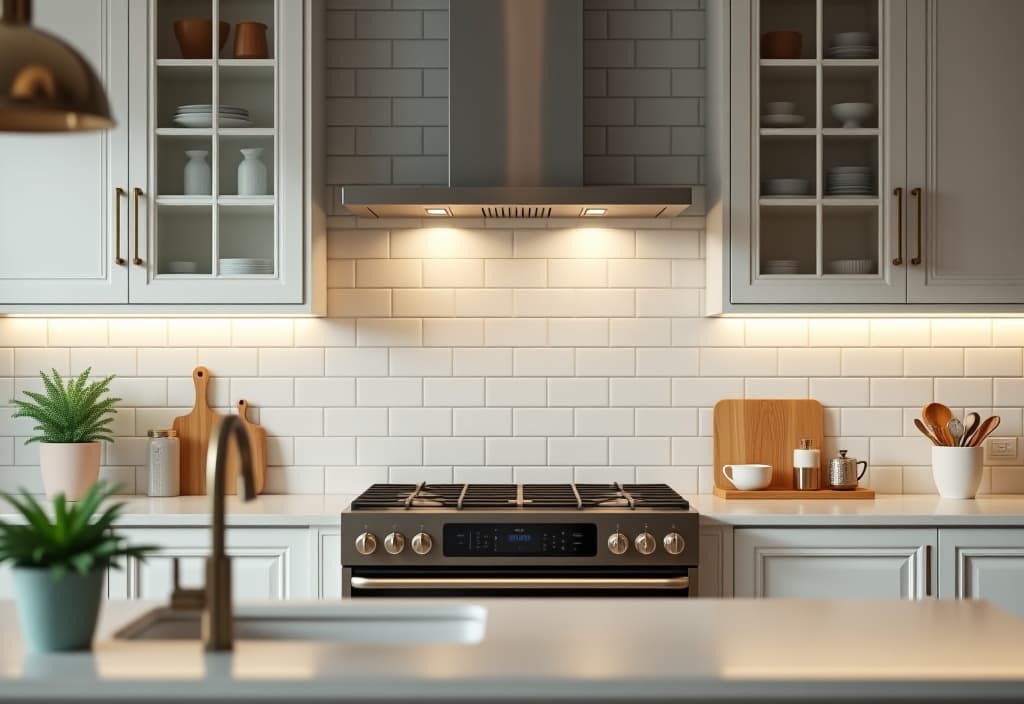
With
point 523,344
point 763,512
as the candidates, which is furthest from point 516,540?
point 523,344

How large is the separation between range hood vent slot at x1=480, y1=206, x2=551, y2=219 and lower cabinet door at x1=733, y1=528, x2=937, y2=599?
123cm

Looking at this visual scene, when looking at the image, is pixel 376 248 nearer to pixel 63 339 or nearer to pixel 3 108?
pixel 63 339

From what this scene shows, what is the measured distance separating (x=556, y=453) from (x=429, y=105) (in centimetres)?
129

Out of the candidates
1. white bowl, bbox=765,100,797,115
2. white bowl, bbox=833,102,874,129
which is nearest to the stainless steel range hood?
white bowl, bbox=765,100,797,115

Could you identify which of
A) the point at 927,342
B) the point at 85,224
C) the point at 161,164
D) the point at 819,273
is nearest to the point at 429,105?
the point at 161,164

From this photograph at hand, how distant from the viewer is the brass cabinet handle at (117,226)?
3385 mm

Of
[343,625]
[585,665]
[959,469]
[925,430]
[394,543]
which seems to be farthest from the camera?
[925,430]

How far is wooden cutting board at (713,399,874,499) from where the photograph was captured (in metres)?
3.78

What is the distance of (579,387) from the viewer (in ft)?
12.5

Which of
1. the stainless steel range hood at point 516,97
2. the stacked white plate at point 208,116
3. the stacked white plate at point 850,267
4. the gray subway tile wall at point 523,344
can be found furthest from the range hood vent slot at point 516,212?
the stacked white plate at point 850,267

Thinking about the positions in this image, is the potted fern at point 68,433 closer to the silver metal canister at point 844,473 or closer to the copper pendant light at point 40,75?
the copper pendant light at point 40,75

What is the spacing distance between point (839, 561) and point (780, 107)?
4.68 feet

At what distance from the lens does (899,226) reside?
342 cm

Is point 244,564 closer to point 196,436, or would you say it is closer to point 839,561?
point 196,436
